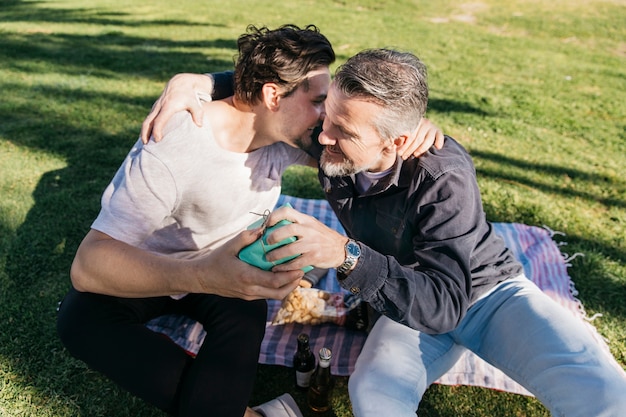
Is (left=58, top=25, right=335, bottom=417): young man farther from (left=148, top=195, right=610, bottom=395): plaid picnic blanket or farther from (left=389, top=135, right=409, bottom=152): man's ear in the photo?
(left=389, top=135, right=409, bottom=152): man's ear

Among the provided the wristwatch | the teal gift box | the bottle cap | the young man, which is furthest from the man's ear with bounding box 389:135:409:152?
the bottle cap

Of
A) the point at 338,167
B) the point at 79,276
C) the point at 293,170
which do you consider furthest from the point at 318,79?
the point at 293,170

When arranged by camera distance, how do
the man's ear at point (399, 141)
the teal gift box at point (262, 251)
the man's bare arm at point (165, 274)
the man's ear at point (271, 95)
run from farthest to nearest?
the man's ear at point (271, 95), the man's ear at point (399, 141), the man's bare arm at point (165, 274), the teal gift box at point (262, 251)

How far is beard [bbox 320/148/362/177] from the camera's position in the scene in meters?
2.79

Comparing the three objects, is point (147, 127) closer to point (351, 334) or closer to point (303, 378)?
point (303, 378)

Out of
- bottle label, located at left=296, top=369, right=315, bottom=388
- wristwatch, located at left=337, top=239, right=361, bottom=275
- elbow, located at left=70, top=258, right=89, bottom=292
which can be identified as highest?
wristwatch, located at left=337, top=239, right=361, bottom=275

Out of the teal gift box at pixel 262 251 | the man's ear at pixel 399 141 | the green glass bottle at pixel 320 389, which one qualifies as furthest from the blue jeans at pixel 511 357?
the man's ear at pixel 399 141

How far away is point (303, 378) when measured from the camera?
322 centimetres

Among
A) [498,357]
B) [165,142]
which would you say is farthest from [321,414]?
[165,142]

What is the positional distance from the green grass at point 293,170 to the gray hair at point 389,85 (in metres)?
1.80

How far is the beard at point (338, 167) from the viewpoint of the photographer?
279 cm

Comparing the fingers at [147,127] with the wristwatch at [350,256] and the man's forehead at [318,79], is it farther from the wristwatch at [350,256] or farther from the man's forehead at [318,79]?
the wristwatch at [350,256]

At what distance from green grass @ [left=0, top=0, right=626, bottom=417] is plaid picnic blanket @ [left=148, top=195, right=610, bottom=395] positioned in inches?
3.5

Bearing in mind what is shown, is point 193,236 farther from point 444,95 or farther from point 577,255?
point 444,95
